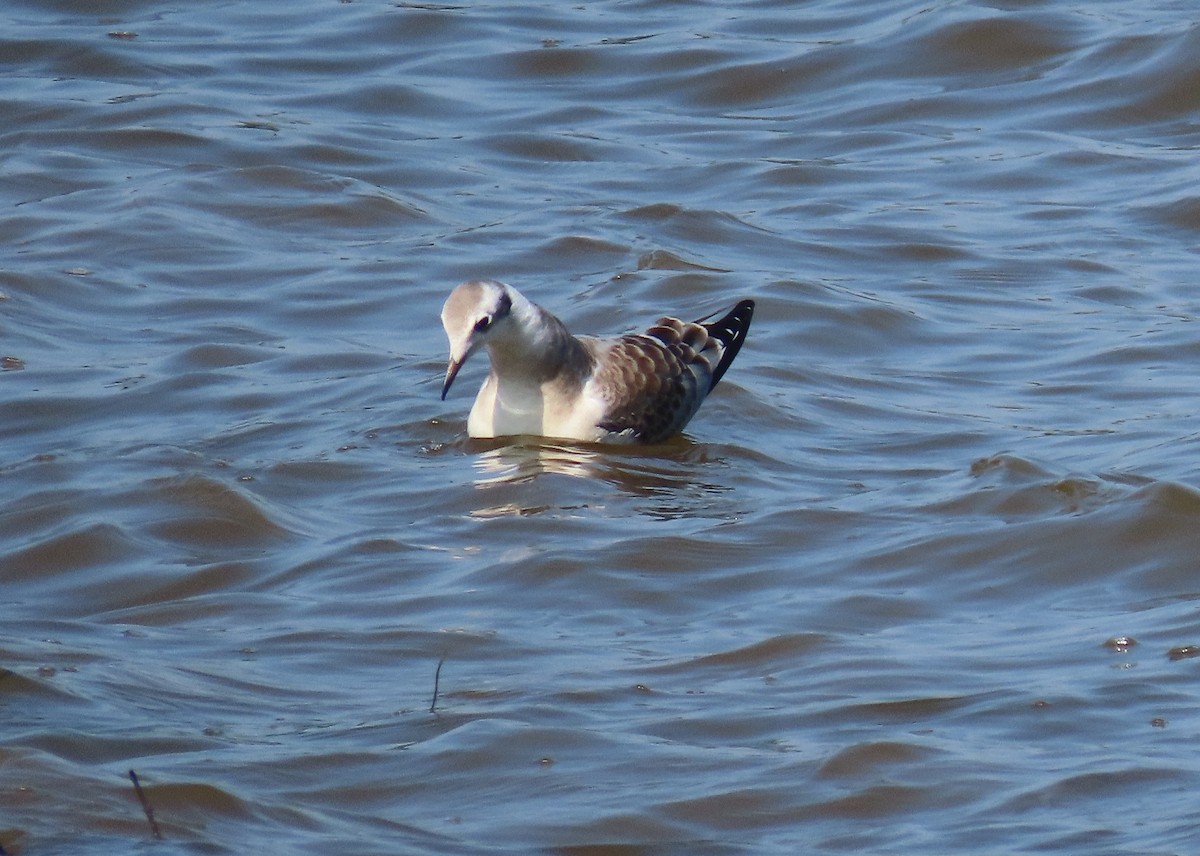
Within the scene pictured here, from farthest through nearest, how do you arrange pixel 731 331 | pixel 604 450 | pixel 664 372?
pixel 731 331
pixel 664 372
pixel 604 450

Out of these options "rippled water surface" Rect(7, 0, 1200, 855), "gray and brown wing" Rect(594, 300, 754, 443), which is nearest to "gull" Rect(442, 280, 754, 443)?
"gray and brown wing" Rect(594, 300, 754, 443)

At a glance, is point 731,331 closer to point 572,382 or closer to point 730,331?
point 730,331

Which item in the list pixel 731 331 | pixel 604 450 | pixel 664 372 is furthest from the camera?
pixel 731 331

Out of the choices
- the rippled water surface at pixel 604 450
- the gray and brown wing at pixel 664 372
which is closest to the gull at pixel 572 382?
the gray and brown wing at pixel 664 372

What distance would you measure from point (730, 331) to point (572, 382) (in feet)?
2.87

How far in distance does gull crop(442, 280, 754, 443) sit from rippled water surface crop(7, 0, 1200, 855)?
0.19m

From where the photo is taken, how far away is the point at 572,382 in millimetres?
8617

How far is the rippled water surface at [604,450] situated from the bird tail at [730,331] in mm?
250

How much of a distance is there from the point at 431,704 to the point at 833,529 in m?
2.15

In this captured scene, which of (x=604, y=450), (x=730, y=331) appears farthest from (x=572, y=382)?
(x=730, y=331)

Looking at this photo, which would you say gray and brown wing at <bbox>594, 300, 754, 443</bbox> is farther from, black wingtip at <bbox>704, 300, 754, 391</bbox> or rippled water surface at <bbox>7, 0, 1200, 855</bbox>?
rippled water surface at <bbox>7, 0, 1200, 855</bbox>

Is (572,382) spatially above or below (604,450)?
above

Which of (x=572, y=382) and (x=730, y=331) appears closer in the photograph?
(x=572, y=382)

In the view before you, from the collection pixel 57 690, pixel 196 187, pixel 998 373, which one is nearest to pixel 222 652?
pixel 57 690
